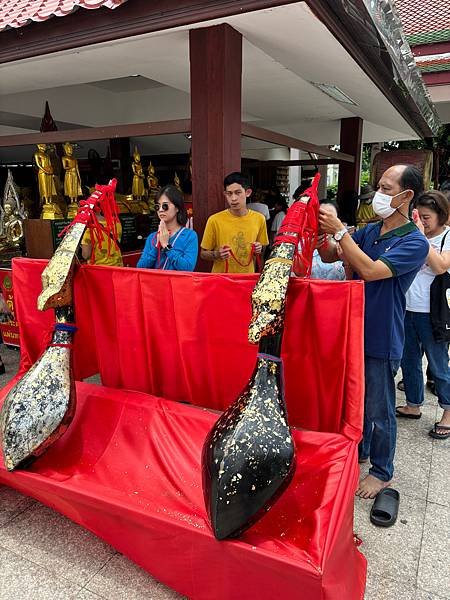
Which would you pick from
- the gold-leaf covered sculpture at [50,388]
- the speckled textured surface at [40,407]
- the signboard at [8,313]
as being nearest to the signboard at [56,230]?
the signboard at [8,313]

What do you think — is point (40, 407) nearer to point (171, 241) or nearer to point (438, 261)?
point (171, 241)

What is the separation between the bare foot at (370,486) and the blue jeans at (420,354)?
35.4 inches

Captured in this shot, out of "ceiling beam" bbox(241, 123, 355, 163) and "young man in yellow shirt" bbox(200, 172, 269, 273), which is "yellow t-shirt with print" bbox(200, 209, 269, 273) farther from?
"ceiling beam" bbox(241, 123, 355, 163)

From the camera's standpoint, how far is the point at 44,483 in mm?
1972

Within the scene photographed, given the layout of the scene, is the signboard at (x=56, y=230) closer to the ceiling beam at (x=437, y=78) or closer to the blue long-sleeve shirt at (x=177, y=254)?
the blue long-sleeve shirt at (x=177, y=254)

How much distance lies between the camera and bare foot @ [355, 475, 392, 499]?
2414mm

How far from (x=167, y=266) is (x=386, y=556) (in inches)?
75.9

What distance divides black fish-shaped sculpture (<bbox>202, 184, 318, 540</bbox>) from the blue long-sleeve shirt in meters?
1.06

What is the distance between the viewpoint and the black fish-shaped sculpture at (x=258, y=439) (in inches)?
62.6

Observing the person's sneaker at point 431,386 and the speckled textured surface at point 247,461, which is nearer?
the speckled textured surface at point 247,461

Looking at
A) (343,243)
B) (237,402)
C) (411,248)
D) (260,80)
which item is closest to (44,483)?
(237,402)

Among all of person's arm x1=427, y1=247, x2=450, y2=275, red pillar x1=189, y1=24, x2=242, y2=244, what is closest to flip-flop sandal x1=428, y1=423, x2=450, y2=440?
person's arm x1=427, y1=247, x2=450, y2=275

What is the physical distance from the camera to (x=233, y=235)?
10.6 feet

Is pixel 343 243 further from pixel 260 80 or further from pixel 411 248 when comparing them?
pixel 260 80
